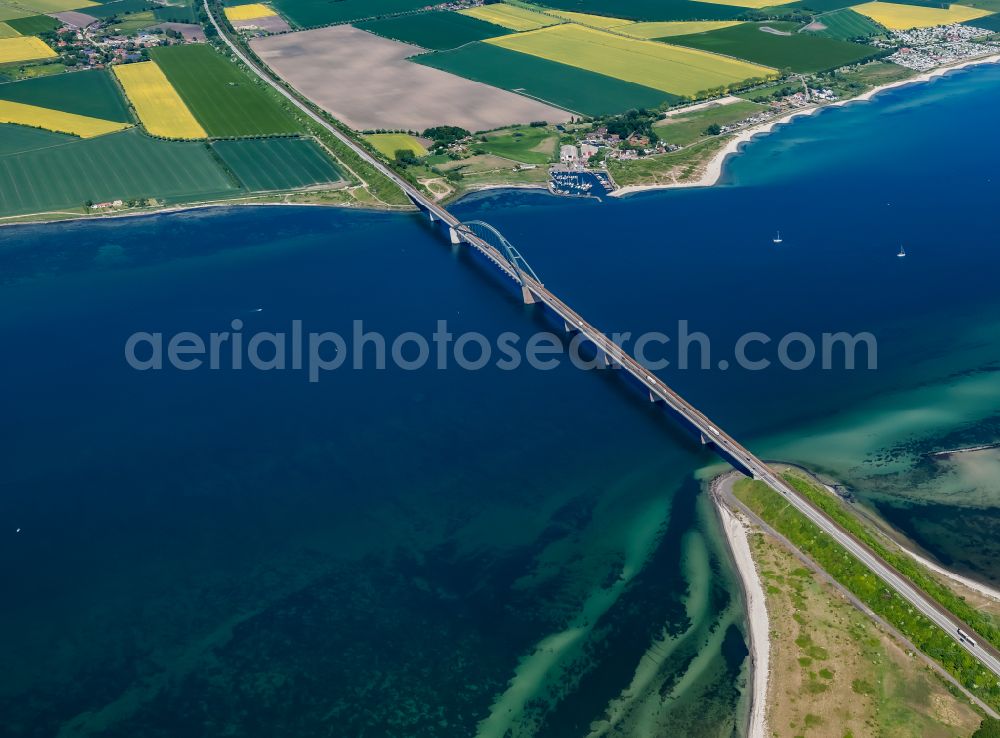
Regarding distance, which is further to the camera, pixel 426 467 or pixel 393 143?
pixel 393 143

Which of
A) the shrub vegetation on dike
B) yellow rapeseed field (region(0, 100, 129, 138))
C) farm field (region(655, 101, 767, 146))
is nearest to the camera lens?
the shrub vegetation on dike

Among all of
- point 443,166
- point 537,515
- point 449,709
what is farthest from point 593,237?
point 449,709

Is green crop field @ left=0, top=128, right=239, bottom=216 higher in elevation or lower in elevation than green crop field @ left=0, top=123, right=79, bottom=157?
lower

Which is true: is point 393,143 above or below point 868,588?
above

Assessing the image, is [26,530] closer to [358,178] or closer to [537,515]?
[537,515]

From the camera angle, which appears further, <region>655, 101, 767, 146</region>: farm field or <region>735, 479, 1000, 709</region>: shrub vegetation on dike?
<region>655, 101, 767, 146</region>: farm field

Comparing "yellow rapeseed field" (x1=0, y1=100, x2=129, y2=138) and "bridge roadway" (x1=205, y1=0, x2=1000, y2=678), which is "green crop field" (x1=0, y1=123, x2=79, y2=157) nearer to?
"yellow rapeseed field" (x1=0, y1=100, x2=129, y2=138)

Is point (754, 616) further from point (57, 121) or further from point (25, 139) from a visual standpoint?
point (57, 121)

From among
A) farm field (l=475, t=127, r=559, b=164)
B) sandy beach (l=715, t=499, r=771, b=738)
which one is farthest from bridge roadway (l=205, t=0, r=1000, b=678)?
farm field (l=475, t=127, r=559, b=164)

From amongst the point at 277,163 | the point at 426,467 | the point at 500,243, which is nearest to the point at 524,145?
the point at 500,243
